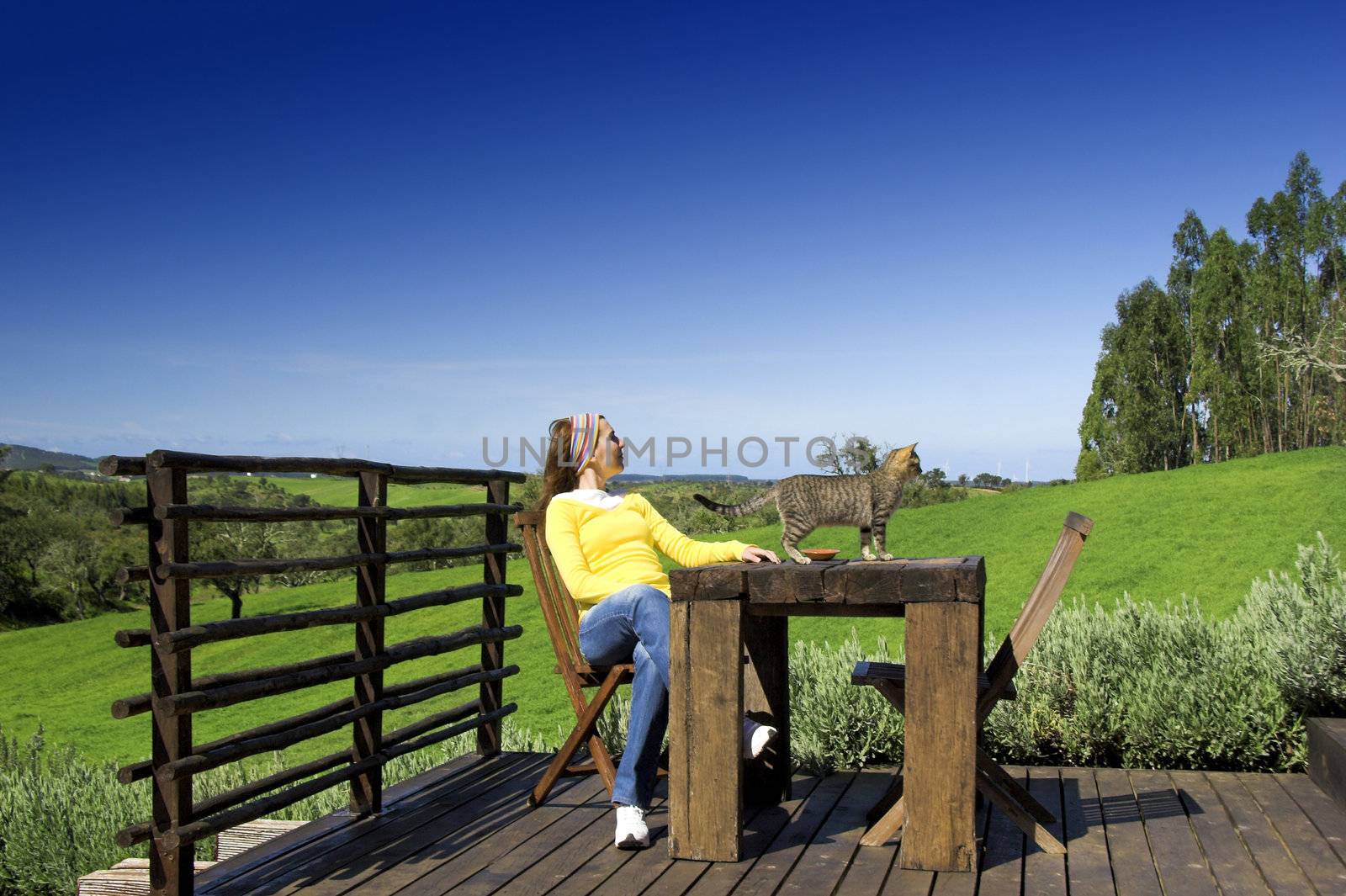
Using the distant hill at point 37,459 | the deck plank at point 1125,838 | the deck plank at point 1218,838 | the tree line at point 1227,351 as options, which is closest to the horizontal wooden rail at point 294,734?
the deck plank at point 1125,838

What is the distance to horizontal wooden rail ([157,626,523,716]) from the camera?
3.07 metres

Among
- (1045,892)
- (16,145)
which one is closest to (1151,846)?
(1045,892)

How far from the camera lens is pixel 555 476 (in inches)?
166

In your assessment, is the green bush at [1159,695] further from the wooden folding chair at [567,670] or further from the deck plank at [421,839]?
the deck plank at [421,839]

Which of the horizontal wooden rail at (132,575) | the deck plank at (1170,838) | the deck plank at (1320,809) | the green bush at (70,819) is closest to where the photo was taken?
the horizontal wooden rail at (132,575)

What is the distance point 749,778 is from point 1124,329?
41282mm

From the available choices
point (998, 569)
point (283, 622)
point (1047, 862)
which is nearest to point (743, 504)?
point (1047, 862)

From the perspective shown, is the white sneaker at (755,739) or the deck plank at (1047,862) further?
the white sneaker at (755,739)

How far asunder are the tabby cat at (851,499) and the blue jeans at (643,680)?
520mm

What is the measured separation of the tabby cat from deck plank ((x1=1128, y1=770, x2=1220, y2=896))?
1303mm

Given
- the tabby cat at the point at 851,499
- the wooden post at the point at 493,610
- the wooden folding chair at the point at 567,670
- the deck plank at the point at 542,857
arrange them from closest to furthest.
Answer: the deck plank at the point at 542,857
the tabby cat at the point at 851,499
the wooden folding chair at the point at 567,670
the wooden post at the point at 493,610

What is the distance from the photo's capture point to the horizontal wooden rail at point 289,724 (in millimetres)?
3047

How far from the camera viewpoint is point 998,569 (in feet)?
44.6

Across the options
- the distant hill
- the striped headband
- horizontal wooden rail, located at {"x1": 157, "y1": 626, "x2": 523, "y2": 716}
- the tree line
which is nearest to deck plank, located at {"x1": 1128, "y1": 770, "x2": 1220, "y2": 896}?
the striped headband
